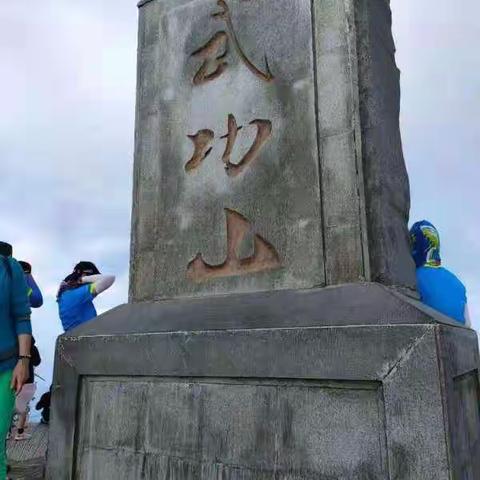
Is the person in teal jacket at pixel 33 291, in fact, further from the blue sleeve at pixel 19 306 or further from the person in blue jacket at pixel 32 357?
the blue sleeve at pixel 19 306

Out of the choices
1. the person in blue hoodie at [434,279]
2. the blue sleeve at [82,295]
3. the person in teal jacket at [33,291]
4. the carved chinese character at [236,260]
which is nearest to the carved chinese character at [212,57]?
the carved chinese character at [236,260]

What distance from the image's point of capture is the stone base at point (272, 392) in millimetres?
2293

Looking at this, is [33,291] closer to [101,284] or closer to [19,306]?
[101,284]

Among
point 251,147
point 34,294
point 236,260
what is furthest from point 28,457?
point 251,147

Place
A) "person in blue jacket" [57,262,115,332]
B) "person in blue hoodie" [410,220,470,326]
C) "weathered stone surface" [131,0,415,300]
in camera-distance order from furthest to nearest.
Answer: "person in blue jacket" [57,262,115,332] → "person in blue hoodie" [410,220,470,326] → "weathered stone surface" [131,0,415,300]

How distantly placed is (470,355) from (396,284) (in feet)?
1.98

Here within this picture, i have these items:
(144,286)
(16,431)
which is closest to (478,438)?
(144,286)

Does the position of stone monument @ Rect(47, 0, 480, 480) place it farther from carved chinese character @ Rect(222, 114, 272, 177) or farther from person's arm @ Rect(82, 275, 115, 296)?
person's arm @ Rect(82, 275, 115, 296)

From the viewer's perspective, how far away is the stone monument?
241cm

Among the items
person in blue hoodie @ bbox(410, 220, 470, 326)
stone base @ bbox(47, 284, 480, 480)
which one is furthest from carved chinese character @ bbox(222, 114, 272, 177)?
person in blue hoodie @ bbox(410, 220, 470, 326)

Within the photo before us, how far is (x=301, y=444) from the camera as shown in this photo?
8.40 feet

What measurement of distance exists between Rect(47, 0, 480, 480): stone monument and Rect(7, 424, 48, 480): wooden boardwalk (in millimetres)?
1860

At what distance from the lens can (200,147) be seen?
3.67 m

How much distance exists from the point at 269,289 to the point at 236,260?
1.14 ft
